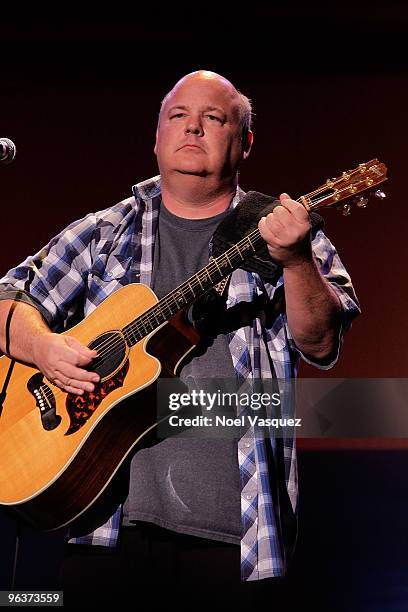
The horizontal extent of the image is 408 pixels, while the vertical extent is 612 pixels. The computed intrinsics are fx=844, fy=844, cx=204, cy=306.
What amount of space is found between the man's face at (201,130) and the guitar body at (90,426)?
33 centimetres

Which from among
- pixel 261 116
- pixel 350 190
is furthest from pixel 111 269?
pixel 261 116

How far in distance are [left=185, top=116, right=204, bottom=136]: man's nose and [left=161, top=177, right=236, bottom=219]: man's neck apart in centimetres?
12

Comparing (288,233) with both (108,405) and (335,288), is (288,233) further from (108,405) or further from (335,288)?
(108,405)

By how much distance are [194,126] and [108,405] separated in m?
0.69

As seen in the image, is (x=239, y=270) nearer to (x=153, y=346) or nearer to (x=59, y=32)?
(x=153, y=346)

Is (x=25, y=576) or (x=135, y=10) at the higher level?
(x=135, y=10)

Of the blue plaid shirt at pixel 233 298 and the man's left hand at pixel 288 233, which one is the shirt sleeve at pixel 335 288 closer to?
the blue plaid shirt at pixel 233 298

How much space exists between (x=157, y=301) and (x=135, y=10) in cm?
189

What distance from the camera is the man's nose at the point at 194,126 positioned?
199 centimetres

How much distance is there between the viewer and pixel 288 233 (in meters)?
1.67

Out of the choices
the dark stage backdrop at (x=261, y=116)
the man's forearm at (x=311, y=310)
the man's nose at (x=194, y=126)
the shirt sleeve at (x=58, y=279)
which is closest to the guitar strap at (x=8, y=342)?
the shirt sleeve at (x=58, y=279)

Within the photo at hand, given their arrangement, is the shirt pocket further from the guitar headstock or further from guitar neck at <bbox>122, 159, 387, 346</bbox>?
the guitar headstock

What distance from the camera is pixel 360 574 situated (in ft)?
8.73

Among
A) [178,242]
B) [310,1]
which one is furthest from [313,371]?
[178,242]
